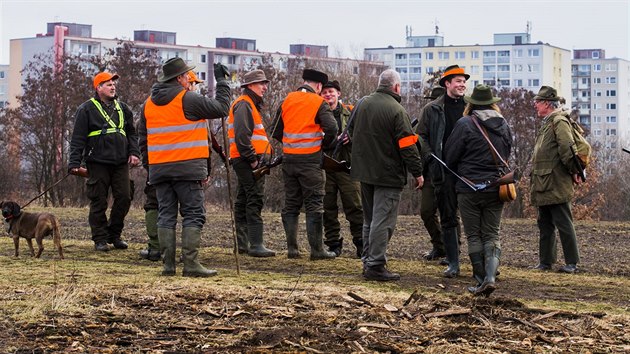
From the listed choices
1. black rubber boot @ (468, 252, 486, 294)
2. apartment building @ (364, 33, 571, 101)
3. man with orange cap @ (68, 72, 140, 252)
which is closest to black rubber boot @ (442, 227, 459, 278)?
black rubber boot @ (468, 252, 486, 294)

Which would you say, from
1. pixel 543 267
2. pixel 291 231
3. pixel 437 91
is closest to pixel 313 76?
pixel 437 91

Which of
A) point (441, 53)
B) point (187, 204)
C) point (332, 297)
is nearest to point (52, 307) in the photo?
point (332, 297)

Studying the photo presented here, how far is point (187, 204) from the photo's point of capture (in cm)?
1108

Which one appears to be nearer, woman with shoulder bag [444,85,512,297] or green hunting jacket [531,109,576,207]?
woman with shoulder bag [444,85,512,297]

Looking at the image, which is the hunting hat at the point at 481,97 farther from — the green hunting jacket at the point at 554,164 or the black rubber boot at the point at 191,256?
the black rubber boot at the point at 191,256

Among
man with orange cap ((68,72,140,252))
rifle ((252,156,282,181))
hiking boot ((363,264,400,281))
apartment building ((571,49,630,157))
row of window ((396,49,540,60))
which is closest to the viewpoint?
hiking boot ((363,264,400,281))

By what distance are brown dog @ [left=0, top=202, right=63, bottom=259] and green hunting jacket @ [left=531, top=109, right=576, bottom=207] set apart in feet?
18.2

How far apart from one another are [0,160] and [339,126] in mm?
30275

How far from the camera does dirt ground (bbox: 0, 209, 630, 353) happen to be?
7270 millimetres

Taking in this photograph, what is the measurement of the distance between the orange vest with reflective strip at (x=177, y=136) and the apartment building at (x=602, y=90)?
17613cm

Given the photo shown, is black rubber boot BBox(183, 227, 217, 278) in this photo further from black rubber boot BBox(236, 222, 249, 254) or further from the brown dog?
black rubber boot BBox(236, 222, 249, 254)

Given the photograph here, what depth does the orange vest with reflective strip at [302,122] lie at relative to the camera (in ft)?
41.6

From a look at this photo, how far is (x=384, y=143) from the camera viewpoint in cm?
1113

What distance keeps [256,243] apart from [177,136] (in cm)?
283
